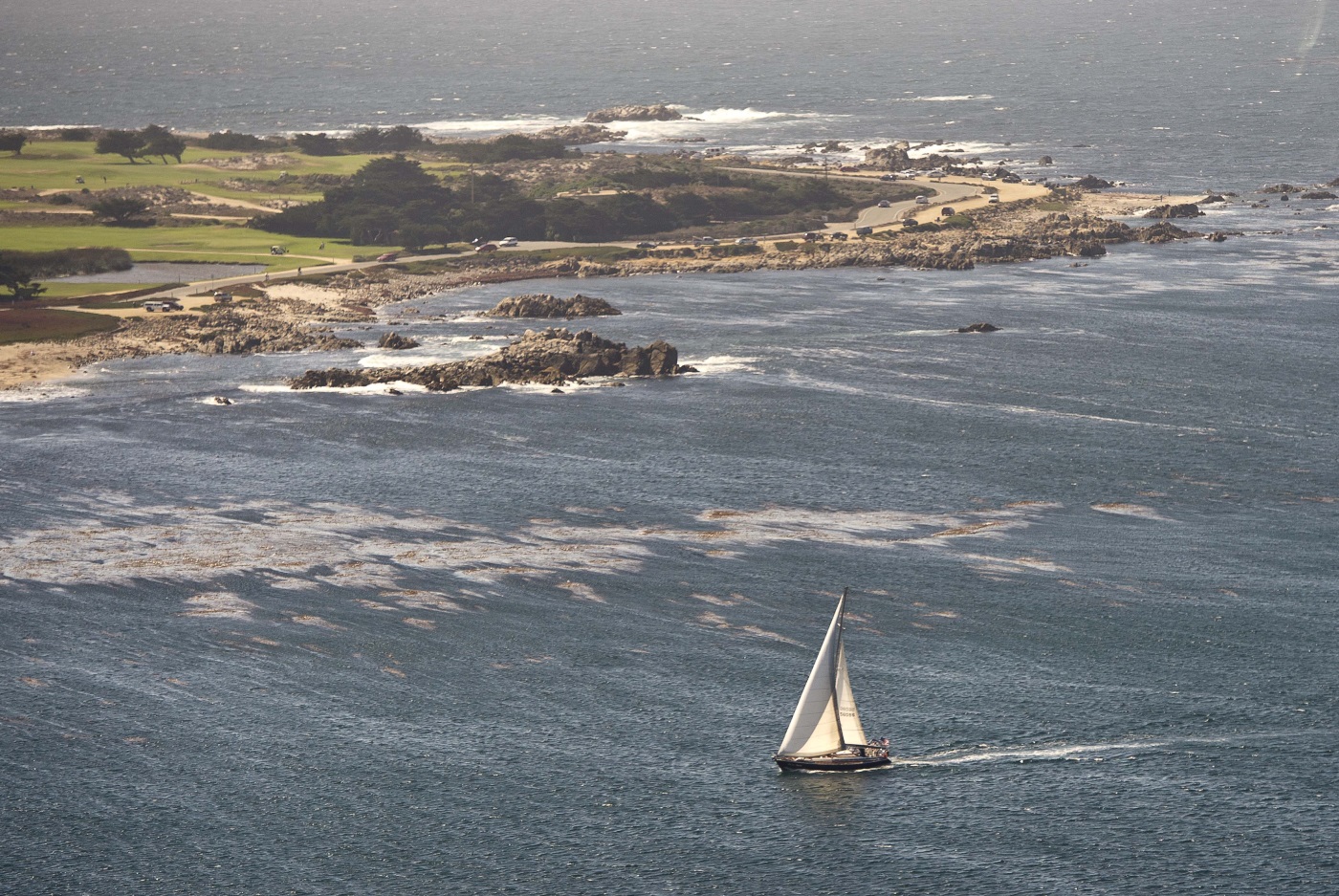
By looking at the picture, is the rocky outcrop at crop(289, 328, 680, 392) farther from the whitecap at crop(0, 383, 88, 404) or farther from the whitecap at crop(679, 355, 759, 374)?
the whitecap at crop(0, 383, 88, 404)

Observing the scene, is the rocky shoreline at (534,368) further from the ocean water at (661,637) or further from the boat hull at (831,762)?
the boat hull at (831,762)

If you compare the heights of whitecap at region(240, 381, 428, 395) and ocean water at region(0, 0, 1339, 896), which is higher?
whitecap at region(240, 381, 428, 395)

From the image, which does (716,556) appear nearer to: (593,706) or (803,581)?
(803,581)

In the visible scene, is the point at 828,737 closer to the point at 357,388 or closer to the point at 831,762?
the point at 831,762

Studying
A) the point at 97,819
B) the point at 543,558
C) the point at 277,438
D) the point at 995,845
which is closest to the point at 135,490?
the point at 277,438

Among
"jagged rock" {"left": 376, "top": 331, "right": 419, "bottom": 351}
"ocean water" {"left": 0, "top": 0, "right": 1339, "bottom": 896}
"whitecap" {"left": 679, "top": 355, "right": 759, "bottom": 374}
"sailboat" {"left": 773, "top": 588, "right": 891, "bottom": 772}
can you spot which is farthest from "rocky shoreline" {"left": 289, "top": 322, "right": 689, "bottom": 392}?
"sailboat" {"left": 773, "top": 588, "right": 891, "bottom": 772}

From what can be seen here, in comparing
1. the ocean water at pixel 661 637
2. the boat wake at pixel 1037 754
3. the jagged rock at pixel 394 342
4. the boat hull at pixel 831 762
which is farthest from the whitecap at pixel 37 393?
the boat wake at pixel 1037 754

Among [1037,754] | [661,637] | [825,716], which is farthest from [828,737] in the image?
[661,637]
